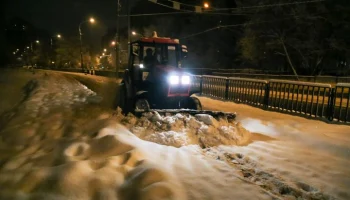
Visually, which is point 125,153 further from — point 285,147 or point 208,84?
point 208,84

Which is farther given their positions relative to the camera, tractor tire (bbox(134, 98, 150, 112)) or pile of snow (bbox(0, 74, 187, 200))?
tractor tire (bbox(134, 98, 150, 112))

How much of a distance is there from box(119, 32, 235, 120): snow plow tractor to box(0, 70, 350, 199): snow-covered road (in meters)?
1.52

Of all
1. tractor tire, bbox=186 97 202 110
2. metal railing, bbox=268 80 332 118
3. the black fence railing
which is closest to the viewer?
the black fence railing

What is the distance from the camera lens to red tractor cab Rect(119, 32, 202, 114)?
8.91 meters

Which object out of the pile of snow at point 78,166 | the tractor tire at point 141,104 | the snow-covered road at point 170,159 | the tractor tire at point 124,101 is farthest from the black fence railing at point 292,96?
the pile of snow at point 78,166

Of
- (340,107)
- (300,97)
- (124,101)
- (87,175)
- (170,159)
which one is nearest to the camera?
(87,175)

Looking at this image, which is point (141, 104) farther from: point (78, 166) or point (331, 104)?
point (331, 104)

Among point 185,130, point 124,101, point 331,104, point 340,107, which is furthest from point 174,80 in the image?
point 340,107

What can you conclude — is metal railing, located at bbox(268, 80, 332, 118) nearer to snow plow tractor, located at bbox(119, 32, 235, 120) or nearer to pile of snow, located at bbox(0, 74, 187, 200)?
snow plow tractor, located at bbox(119, 32, 235, 120)

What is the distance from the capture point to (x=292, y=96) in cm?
1057

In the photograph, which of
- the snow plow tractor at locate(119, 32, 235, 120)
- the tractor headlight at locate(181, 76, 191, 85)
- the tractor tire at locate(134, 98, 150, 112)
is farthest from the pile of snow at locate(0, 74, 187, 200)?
the tractor headlight at locate(181, 76, 191, 85)

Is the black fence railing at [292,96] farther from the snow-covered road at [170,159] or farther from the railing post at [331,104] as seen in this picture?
the snow-covered road at [170,159]

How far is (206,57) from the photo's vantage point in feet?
156

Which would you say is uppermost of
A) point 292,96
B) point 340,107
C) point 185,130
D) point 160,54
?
point 160,54
